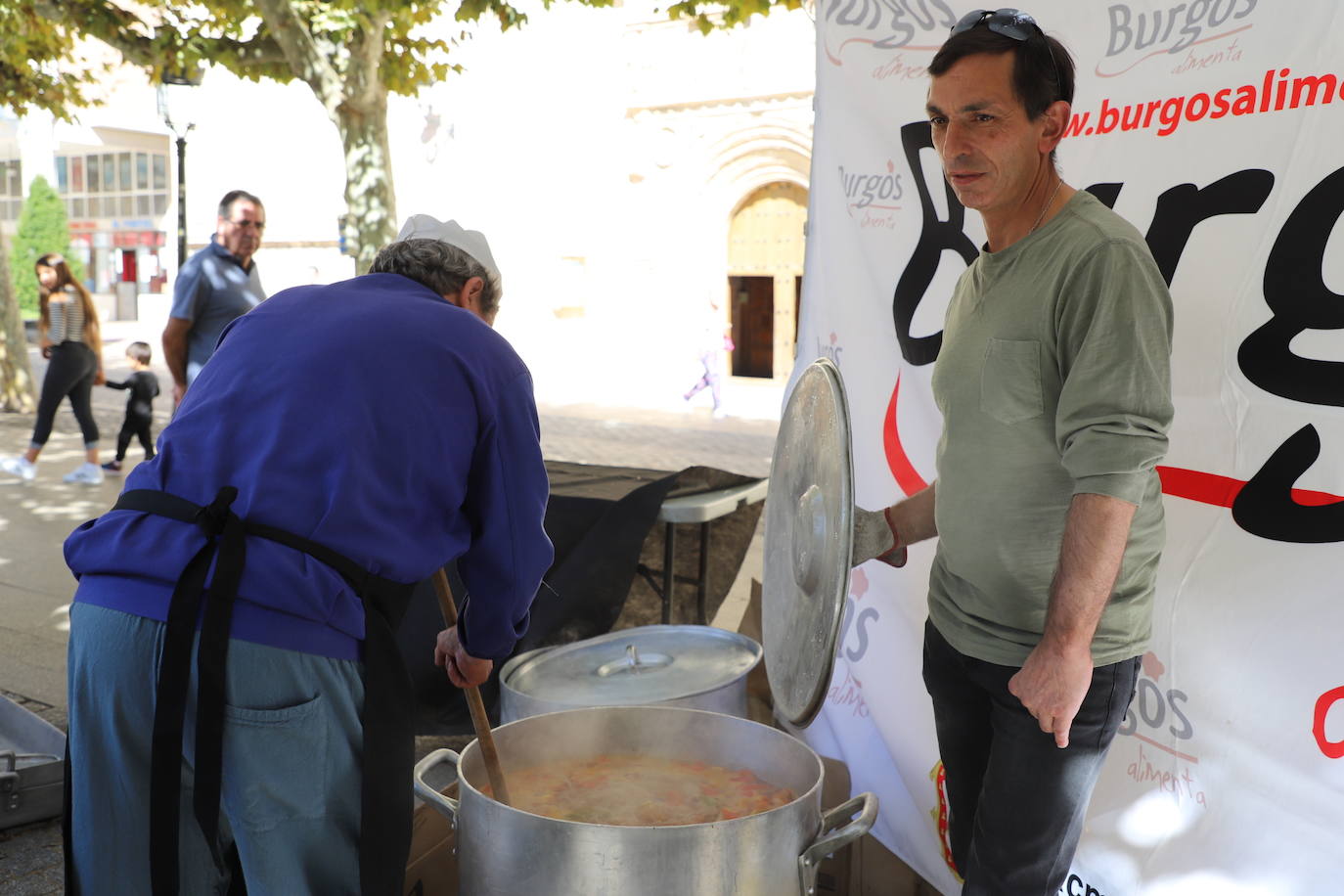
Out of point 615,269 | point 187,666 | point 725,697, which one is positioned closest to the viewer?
point 187,666

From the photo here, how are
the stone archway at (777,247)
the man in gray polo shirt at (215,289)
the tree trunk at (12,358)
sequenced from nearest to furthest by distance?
the man in gray polo shirt at (215,289)
the tree trunk at (12,358)
the stone archway at (777,247)

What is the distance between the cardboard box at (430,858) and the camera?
2305mm

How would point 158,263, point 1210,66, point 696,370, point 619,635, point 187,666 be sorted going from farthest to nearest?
point 158,263 → point 696,370 → point 619,635 → point 1210,66 → point 187,666

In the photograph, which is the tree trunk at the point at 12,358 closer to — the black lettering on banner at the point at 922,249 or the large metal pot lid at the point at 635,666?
the large metal pot lid at the point at 635,666

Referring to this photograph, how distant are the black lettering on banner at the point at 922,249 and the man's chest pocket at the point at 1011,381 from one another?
115 cm

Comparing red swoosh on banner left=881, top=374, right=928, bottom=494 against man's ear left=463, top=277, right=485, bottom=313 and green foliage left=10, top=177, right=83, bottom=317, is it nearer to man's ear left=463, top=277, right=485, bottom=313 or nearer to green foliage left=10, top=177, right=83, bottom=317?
man's ear left=463, top=277, right=485, bottom=313

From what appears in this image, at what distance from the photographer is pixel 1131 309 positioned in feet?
4.66

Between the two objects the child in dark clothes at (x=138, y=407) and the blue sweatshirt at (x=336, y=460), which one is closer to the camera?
the blue sweatshirt at (x=336, y=460)

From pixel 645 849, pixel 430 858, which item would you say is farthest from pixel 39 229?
pixel 645 849

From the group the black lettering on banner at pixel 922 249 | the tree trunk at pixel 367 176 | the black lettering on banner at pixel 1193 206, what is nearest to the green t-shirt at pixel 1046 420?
the black lettering on banner at pixel 1193 206

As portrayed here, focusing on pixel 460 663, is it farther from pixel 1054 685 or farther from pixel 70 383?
pixel 70 383

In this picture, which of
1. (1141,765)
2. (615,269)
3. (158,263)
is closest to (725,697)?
(1141,765)

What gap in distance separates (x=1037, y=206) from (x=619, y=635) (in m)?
1.63

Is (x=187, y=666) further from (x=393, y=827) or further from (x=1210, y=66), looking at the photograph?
(x=1210, y=66)
